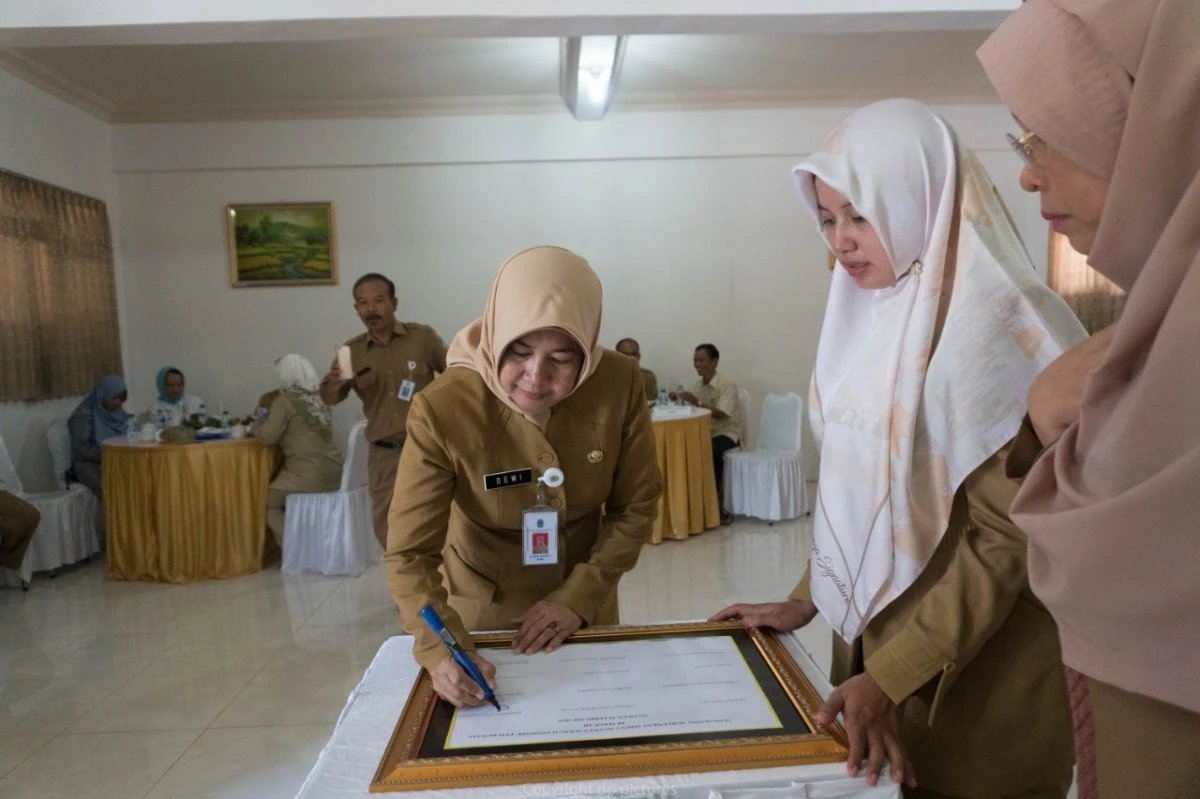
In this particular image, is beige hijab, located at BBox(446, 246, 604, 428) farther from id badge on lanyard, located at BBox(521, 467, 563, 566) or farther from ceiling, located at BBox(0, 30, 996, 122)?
ceiling, located at BBox(0, 30, 996, 122)

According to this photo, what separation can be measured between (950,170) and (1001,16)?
3321 mm

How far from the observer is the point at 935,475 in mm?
943

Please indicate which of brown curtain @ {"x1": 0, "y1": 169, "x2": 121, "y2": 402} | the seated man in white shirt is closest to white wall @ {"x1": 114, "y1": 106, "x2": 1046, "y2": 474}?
brown curtain @ {"x1": 0, "y1": 169, "x2": 121, "y2": 402}

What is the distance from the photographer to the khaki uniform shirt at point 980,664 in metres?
0.90

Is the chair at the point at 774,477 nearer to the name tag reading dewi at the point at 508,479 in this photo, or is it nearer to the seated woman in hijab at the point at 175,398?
the seated woman in hijab at the point at 175,398

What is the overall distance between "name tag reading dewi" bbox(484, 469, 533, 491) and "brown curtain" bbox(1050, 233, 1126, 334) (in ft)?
23.3

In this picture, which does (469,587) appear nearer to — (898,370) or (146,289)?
(898,370)

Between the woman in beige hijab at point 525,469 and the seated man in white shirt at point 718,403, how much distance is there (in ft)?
14.7

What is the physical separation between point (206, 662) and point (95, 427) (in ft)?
9.33

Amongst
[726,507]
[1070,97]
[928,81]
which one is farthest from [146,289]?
[1070,97]

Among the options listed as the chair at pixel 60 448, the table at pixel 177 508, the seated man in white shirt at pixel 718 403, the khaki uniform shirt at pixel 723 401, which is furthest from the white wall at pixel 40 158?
the khaki uniform shirt at pixel 723 401

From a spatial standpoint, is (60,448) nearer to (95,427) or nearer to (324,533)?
(95,427)

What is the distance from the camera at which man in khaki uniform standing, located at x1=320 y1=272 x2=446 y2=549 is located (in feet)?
13.8

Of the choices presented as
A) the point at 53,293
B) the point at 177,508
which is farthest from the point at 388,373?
the point at 53,293
